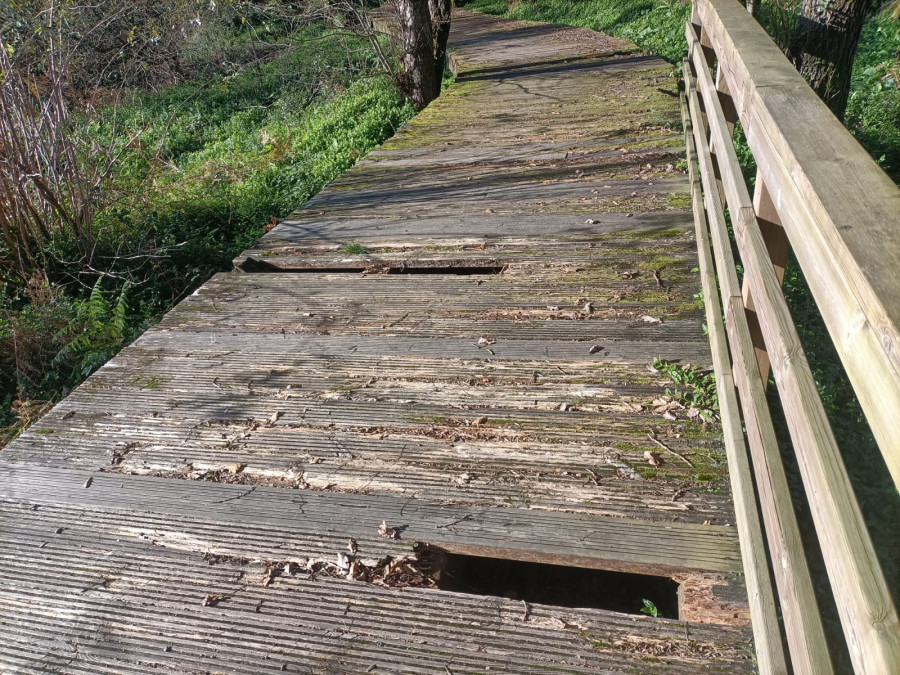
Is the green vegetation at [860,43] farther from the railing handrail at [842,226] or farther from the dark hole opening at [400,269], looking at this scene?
the railing handrail at [842,226]

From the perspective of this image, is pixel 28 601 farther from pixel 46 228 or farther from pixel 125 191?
pixel 125 191

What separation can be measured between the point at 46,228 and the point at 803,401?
6.79 m

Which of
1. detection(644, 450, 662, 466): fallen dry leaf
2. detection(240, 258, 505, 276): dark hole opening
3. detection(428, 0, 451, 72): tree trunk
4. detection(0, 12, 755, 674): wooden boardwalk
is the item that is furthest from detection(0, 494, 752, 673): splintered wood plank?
detection(428, 0, 451, 72): tree trunk

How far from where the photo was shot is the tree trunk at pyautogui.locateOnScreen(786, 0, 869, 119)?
584 centimetres

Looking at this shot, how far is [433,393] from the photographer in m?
3.19

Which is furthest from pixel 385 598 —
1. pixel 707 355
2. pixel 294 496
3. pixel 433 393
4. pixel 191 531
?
pixel 707 355

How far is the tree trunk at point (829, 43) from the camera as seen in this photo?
5.84 metres

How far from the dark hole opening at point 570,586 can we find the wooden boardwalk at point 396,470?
0.05 ft

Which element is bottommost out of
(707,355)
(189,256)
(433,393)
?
(189,256)

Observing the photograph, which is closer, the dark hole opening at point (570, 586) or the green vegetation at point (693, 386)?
the green vegetation at point (693, 386)

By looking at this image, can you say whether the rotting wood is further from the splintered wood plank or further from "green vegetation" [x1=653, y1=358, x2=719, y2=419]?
the splintered wood plank

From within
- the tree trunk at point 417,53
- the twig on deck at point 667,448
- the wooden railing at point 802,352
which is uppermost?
the tree trunk at point 417,53

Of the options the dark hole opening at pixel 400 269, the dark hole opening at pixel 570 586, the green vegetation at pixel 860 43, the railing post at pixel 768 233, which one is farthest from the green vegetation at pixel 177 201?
the green vegetation at pixel 860 43

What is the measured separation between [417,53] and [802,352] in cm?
900
